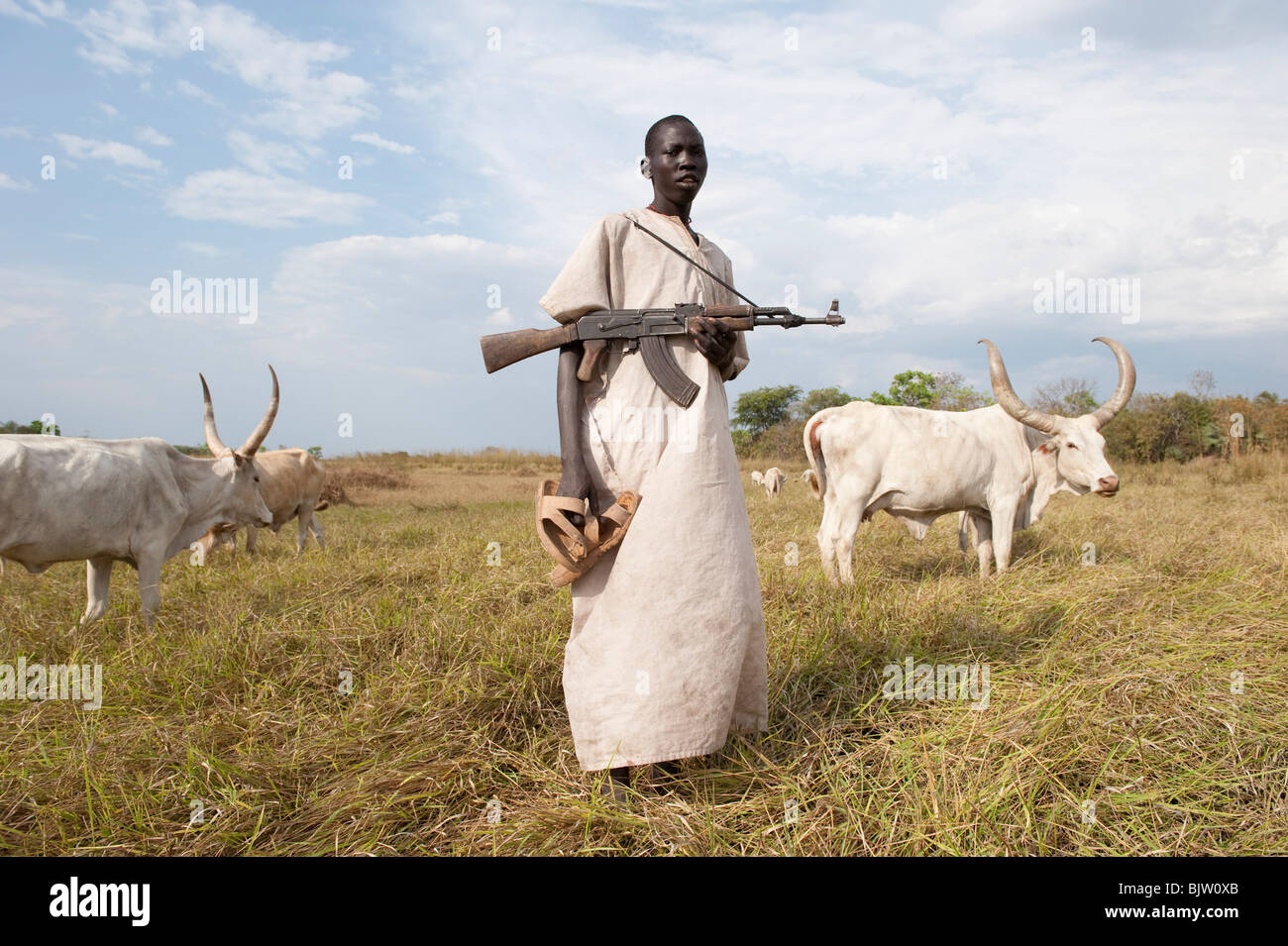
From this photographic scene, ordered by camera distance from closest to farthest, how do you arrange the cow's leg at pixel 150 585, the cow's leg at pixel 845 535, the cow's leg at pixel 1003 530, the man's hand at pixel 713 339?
the man's hand at pixel 713 339 < the cow's leg at pixel 150 585 < the cow's leg at pixel 845 535 < the cow's leg at pixel 1003 530

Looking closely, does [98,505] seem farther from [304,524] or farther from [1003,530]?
[1003,530]

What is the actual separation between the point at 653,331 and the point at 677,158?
645 mm

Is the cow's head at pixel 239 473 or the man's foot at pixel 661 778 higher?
the cow's head at pixel 239 473

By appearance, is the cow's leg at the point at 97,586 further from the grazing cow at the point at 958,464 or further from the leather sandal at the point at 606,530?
the grazing cow at the point at 958,464

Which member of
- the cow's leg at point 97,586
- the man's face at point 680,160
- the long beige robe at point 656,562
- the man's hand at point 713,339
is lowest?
the cow's leg at point 97,586

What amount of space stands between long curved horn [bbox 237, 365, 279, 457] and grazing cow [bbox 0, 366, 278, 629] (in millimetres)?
602

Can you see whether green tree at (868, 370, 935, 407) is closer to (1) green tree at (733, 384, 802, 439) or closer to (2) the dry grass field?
(1) green tree at (733, 384, 802, 439)

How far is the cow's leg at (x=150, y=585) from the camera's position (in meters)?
4.92

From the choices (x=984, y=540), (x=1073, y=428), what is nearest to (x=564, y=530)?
(x=984, y=540)

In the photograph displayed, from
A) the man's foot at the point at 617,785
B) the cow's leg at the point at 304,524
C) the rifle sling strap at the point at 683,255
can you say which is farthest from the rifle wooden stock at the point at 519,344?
the cow's leg at the point at 304,524

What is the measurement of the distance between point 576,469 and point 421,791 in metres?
1.28

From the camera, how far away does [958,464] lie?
6.02 m

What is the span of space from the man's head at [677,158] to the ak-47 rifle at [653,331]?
0.43 meters
